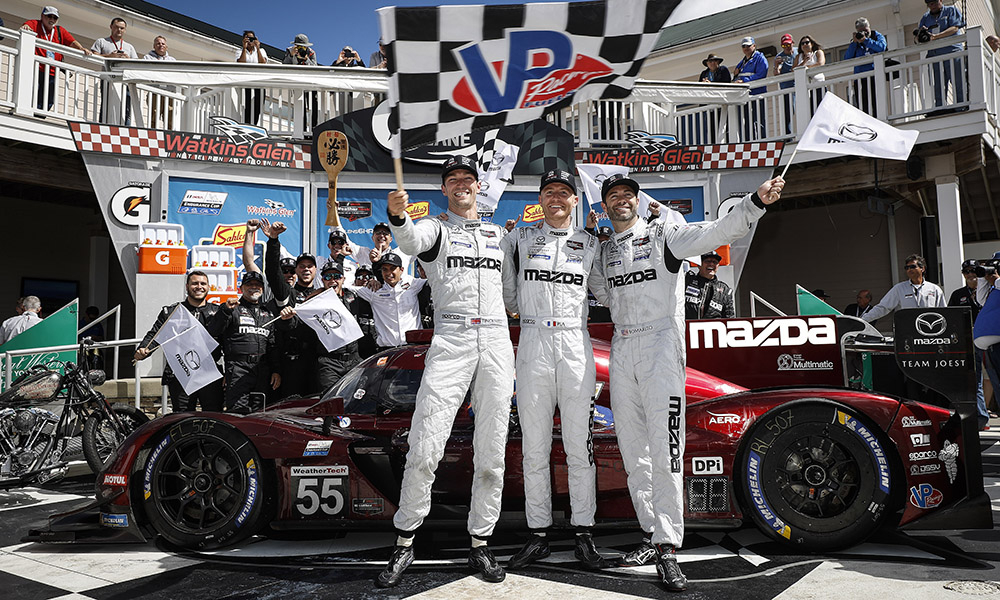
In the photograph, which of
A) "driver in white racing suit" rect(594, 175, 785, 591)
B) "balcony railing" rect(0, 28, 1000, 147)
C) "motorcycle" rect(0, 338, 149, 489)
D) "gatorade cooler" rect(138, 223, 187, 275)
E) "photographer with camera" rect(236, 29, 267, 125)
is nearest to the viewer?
"driver in white racing suit" rect(594, 175, 785, 591)

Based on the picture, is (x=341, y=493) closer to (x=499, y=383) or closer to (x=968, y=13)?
(x=499, y=383)

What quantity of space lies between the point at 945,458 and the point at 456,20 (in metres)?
3.08

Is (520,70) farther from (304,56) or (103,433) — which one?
(304,56)

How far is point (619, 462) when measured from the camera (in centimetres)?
345

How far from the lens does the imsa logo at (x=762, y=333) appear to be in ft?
13.4

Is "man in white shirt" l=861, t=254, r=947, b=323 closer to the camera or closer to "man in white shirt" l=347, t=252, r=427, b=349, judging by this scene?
the camera

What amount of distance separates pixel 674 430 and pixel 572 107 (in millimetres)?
7551

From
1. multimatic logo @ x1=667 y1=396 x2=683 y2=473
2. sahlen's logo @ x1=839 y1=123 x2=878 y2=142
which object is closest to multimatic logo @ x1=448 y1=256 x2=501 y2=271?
multimatic logo @ x1=667 y1=396 x2=683 y2=473

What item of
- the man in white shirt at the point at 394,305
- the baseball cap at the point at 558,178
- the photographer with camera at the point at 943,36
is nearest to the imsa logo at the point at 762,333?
the baseball cap at the point at 558,178

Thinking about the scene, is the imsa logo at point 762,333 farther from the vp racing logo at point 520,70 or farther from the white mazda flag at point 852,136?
the vp racing logo at point 520,70

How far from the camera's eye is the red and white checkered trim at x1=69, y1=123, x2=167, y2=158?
948 cm

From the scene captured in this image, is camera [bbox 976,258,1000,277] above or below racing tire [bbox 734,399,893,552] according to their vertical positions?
above

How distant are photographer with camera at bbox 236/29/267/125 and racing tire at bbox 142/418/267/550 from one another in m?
8.72

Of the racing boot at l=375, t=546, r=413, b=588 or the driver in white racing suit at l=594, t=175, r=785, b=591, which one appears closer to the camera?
the racing boot at l=375, t=546, r=413, b=588
